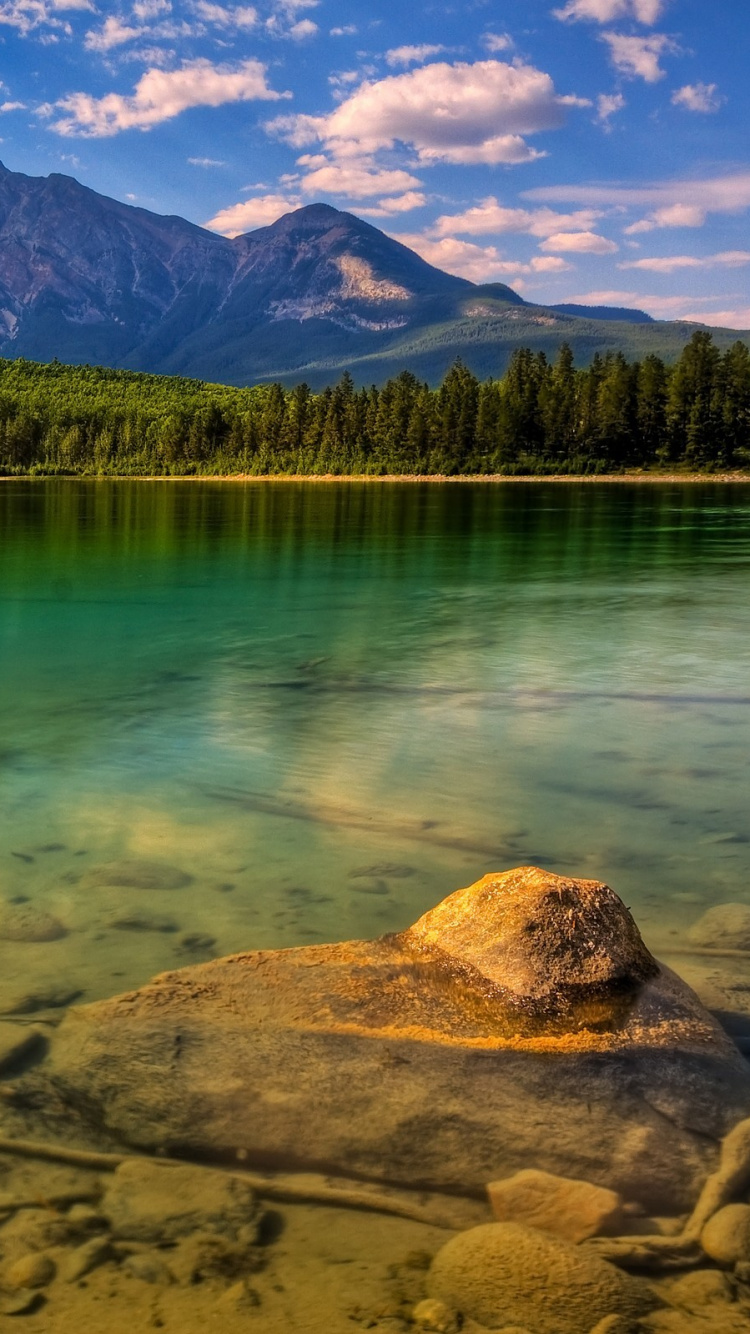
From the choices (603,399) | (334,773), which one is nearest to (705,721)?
(334,773)

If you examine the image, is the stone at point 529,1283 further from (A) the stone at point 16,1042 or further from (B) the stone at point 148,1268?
(A) the stone at point 16,1042

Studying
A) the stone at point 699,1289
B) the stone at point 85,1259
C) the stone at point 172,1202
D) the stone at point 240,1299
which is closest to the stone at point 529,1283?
the stone at point 699,1289

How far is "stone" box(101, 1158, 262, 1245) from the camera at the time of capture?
506 centimetres

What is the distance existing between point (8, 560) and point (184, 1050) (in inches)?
1492

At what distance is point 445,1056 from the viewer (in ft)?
20.9

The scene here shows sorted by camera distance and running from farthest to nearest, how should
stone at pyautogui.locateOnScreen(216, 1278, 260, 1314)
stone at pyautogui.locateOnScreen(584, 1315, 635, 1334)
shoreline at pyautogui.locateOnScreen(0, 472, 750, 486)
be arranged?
shoreline at pyautogui.locateOnScreen(0, 472, 750, 486), stone at pyautogui.locateOnScreen(216, 1278, 260, 1314), stone at pyautogui.locateOnScreen(584, 1315, 635, 1334)

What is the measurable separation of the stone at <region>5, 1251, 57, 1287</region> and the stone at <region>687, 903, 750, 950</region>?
5243 millimetres

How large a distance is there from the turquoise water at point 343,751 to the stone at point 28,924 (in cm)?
12

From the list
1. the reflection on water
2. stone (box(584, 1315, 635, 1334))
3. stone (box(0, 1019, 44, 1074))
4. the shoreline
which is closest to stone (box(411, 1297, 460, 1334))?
stone (box(584, 1315, 635, 1334))

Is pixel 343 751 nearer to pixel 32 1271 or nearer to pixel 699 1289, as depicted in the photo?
pixel 32 1271

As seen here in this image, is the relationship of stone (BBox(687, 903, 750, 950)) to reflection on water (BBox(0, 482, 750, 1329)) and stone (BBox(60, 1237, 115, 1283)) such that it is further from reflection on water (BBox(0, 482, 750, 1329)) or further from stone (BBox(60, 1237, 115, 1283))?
stone (BBox(60, 1237, 115, 1283))

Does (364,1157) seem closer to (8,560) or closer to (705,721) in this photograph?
(705,721)

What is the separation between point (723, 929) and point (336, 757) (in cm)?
670

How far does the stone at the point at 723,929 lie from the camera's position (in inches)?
321
